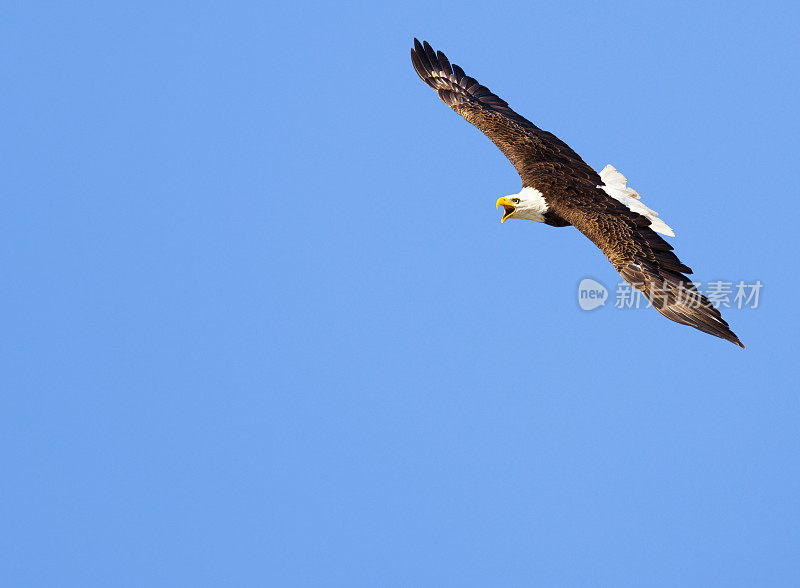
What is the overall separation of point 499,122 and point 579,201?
2892mm

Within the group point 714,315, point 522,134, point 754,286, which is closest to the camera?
point 714,315

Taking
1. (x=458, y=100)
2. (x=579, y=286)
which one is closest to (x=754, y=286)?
(x=579, y=286)

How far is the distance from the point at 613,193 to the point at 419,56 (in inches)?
205

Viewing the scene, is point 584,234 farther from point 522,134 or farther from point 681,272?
point 522,134

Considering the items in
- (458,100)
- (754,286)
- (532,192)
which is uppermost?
(458,100)

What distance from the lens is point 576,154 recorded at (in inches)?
668

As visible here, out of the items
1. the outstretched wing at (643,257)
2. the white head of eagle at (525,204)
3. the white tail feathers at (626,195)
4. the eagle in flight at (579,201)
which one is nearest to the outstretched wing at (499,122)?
the eagle in flight at (579,201)

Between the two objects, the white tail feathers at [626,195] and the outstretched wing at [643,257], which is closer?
the outstretched wing at [643,257]

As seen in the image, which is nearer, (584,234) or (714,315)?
(714,315)

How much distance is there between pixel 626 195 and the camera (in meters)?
16.1

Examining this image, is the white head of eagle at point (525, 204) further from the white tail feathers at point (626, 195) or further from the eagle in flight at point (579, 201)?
the white tail feathers at point (626, 195)

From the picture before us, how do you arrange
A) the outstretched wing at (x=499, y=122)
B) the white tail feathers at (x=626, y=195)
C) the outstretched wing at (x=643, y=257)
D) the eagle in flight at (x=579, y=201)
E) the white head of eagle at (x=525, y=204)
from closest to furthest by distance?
the outstretched wing at (x=643, y=257) → the eagle in flight at (x=579, y=201) → the white tail feathers at (x=626, y=195) → the white head of eagle at (x=525, y=204) → the outstretched wing at (x=499, y=122)

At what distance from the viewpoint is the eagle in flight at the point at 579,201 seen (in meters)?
13.7

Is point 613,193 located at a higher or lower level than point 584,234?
higher
